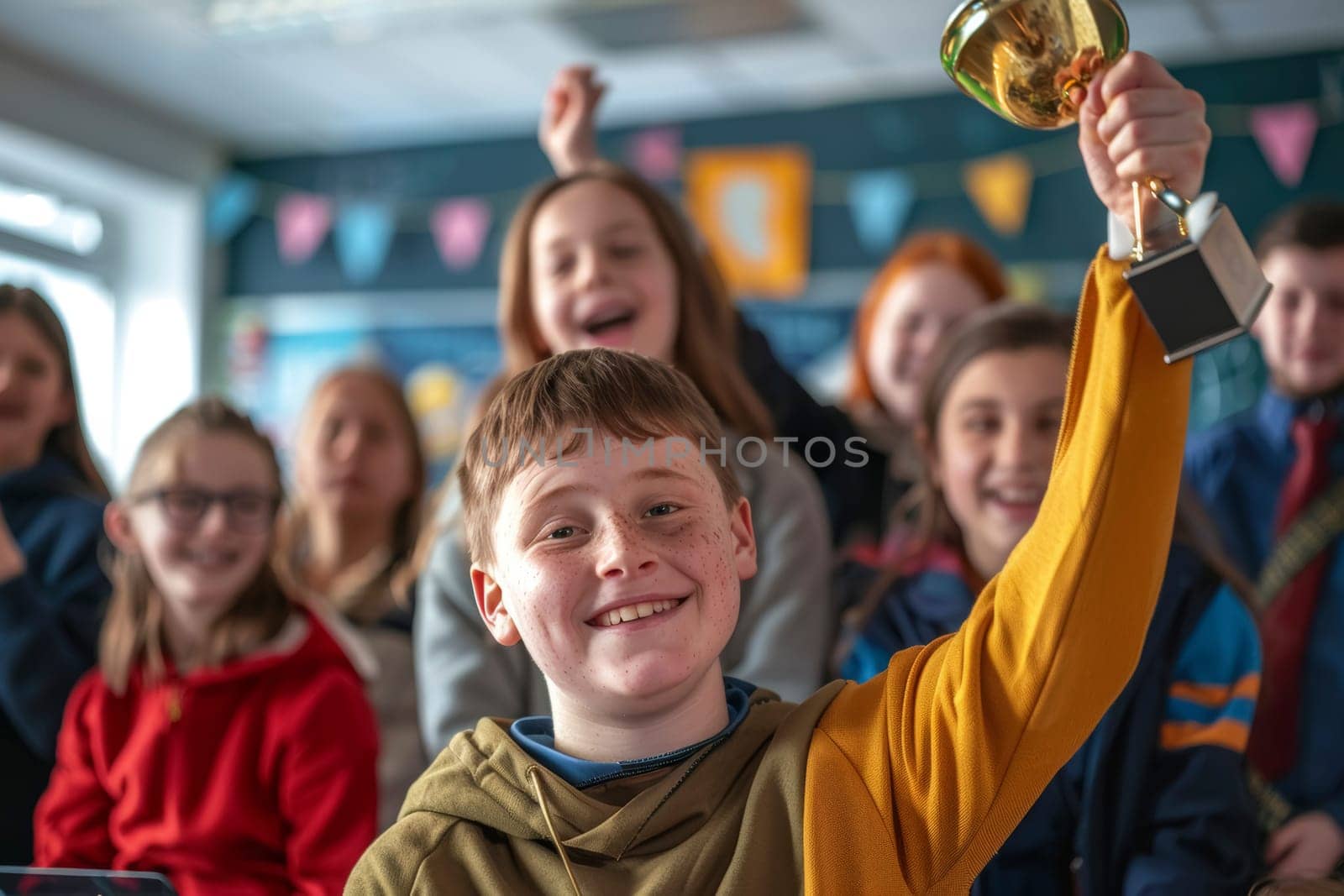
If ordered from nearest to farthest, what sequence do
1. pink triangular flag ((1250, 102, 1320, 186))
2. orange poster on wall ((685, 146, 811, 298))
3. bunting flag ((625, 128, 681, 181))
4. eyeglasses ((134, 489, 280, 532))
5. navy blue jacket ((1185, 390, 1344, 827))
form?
eyeglasses ((134, 489, 280, 532))
navy blue jacket ((1185, 390, 1344, 827))
pink triangular flag ((1250, 102, 1320, 186))
orange poster on wall ((685, 146, 811, 298))
bunting flag ((625, 128, 681, 181))

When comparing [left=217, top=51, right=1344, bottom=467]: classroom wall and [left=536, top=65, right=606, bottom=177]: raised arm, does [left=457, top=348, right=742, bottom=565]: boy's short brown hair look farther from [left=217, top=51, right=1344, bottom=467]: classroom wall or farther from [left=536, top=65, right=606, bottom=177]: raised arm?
[left=217, top=51, right=1344, bottom=467]: classroom wall

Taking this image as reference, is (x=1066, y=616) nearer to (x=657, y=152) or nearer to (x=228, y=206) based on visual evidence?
(x=657, y=152)

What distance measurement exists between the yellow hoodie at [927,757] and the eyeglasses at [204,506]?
2.42ft

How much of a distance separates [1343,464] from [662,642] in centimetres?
135

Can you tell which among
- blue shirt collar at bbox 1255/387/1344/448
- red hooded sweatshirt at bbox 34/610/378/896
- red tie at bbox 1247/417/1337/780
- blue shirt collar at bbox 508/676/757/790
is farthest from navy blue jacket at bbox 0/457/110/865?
blue shirt collar at bbox 1255/387/1344/448

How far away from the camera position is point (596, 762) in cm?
86

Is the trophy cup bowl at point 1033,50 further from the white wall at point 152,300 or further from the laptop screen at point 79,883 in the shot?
the white wall at point 152,300

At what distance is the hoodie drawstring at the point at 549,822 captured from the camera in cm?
82

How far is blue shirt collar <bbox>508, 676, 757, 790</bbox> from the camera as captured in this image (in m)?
0.85

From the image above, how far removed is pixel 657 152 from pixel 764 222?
20.4 inches

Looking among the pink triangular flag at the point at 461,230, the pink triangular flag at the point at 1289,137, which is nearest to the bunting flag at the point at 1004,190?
the pink triangular flag at the point at 1289,137

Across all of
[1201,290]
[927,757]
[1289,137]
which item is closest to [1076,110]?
[1201,290]

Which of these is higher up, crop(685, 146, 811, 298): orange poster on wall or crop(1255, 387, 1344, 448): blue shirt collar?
crop(685, 146, 811, 298): orange poster on wall

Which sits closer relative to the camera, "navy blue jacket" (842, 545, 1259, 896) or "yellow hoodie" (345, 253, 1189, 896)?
"yellow hoodie" (345, 253, 1189, 896)
